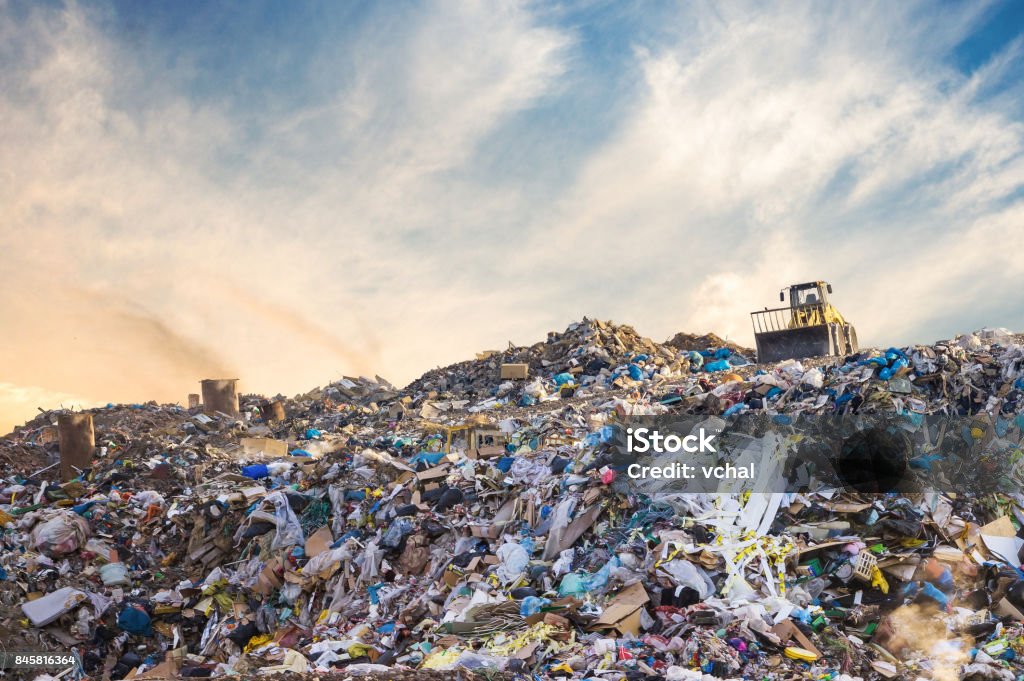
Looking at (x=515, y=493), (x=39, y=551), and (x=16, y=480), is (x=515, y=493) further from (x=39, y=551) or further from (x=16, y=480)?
(x=16, y=480)

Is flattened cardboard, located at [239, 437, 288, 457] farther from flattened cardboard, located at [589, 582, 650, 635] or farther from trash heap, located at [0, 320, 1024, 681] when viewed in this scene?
flattened cardboard, located at [589, 582, 650, 635]

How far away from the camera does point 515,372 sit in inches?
730

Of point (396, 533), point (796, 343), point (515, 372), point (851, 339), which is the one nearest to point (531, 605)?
point (396, 533)

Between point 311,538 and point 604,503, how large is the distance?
3.78m

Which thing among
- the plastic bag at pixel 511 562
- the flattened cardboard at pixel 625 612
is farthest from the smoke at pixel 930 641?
the plastic bag at pixel 511 562

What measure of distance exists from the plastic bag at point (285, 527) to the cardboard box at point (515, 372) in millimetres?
9186

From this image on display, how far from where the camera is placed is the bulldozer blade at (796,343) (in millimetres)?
17078

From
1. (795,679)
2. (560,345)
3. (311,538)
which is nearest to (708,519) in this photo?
(795,679)

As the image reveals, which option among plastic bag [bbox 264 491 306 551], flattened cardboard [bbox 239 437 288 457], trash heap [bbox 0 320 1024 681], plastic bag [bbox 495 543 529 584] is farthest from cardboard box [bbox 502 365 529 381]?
plastic bag [bbox 495 543 529 584]

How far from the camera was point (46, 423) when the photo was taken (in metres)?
17.9

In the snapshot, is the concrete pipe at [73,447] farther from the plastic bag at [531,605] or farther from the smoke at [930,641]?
Answer: the smoke at [930,641]

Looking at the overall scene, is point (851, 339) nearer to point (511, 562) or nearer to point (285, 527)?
point (511, 562)

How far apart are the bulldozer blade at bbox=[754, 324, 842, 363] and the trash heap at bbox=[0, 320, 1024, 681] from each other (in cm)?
398

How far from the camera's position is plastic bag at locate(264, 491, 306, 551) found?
9383mm
